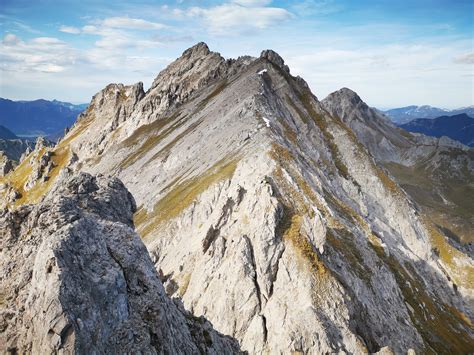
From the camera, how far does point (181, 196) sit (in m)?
67.1

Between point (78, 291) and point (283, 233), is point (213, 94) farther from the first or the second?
point (78, 291)

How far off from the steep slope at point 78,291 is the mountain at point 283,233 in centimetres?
48

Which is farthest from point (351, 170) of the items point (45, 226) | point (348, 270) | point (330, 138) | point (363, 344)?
point (45, 226)

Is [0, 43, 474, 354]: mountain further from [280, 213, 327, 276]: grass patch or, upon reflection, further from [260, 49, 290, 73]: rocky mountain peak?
[260, 49, 290, 73]: rocky mountain peak

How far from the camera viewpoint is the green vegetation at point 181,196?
199 ft

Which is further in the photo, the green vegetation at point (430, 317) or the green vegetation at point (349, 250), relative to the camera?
the green vegetation at point (430, 317)

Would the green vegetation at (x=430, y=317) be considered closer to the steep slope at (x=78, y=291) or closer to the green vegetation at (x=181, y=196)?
the green vegetation at (x=181, y=196)

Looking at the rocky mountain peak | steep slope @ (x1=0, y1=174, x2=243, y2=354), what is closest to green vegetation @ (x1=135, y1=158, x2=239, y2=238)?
steep slope @ (x1=0, y1=174, x2=243, y2=354)

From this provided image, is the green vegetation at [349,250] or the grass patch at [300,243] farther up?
the grass patch at [300,243]

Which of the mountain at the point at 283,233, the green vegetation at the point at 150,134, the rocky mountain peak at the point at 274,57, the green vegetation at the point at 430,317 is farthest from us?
the rocky mountain peak at the point at 274,57

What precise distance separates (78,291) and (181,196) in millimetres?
→ 49319

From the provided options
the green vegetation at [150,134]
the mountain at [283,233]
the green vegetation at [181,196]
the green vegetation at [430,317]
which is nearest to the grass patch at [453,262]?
the mountain at [283,233]

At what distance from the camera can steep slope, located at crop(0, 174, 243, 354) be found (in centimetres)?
1709

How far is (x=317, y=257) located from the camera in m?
43.8
